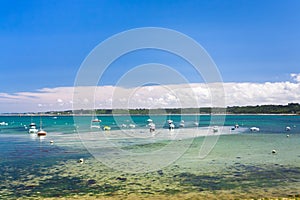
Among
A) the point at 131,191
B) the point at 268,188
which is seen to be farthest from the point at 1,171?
the point at 268,188

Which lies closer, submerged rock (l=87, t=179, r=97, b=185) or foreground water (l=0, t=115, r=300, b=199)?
foreground water (l=0, t=115, r=300, b=199)

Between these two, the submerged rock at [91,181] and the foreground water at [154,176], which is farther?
the submerged rock at [91,181]

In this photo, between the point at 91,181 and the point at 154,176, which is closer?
the point at 91,181

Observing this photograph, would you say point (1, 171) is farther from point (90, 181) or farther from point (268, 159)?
point (268, 159)

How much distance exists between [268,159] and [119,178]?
18970 millimetres

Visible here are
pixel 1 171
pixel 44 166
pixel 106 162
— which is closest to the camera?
pixel 1 171

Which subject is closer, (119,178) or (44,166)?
(119,178)

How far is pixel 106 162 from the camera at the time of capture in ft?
124

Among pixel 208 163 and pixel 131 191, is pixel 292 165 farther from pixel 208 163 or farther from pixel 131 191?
pixel 131 191

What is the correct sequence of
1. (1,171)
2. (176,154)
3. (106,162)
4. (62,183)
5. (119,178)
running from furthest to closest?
1. (176,154)
2. (106,162)
3. (1,171)
4. (119,178)
5. (62,183)

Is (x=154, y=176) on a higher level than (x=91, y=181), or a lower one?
lower

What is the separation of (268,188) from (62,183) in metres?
15.5

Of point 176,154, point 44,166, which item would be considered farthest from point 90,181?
point 176,154

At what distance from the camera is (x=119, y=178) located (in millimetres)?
28141
